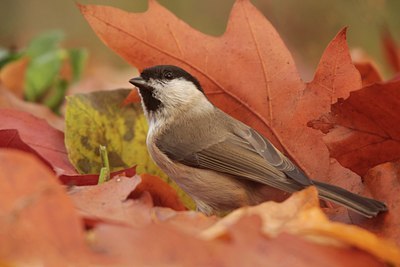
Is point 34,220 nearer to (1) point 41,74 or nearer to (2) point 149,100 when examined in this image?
(2) point 149,100

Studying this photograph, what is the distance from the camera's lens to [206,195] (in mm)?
1788

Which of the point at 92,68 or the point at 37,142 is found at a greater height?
the point at 37,142

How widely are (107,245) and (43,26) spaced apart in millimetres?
5445

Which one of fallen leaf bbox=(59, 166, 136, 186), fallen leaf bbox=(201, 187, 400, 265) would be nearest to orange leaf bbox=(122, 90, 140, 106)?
fallen leaf bbox=(59, 166, 136, 186)

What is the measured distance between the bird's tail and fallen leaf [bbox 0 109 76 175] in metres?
0.48

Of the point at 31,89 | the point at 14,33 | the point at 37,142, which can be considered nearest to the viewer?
the point at 37,142

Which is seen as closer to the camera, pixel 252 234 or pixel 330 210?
pixel 252 234

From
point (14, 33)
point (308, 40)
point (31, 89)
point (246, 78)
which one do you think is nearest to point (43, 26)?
point (14, 33)

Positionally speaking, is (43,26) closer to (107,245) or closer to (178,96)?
(178,96)

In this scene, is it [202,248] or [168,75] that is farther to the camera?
[168,75]

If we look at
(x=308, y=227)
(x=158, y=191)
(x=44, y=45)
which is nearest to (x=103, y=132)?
(x=158, y=191)

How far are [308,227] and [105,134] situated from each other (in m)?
0.80

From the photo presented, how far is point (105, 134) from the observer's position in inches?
68.7

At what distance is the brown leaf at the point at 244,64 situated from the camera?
65.5 inches
